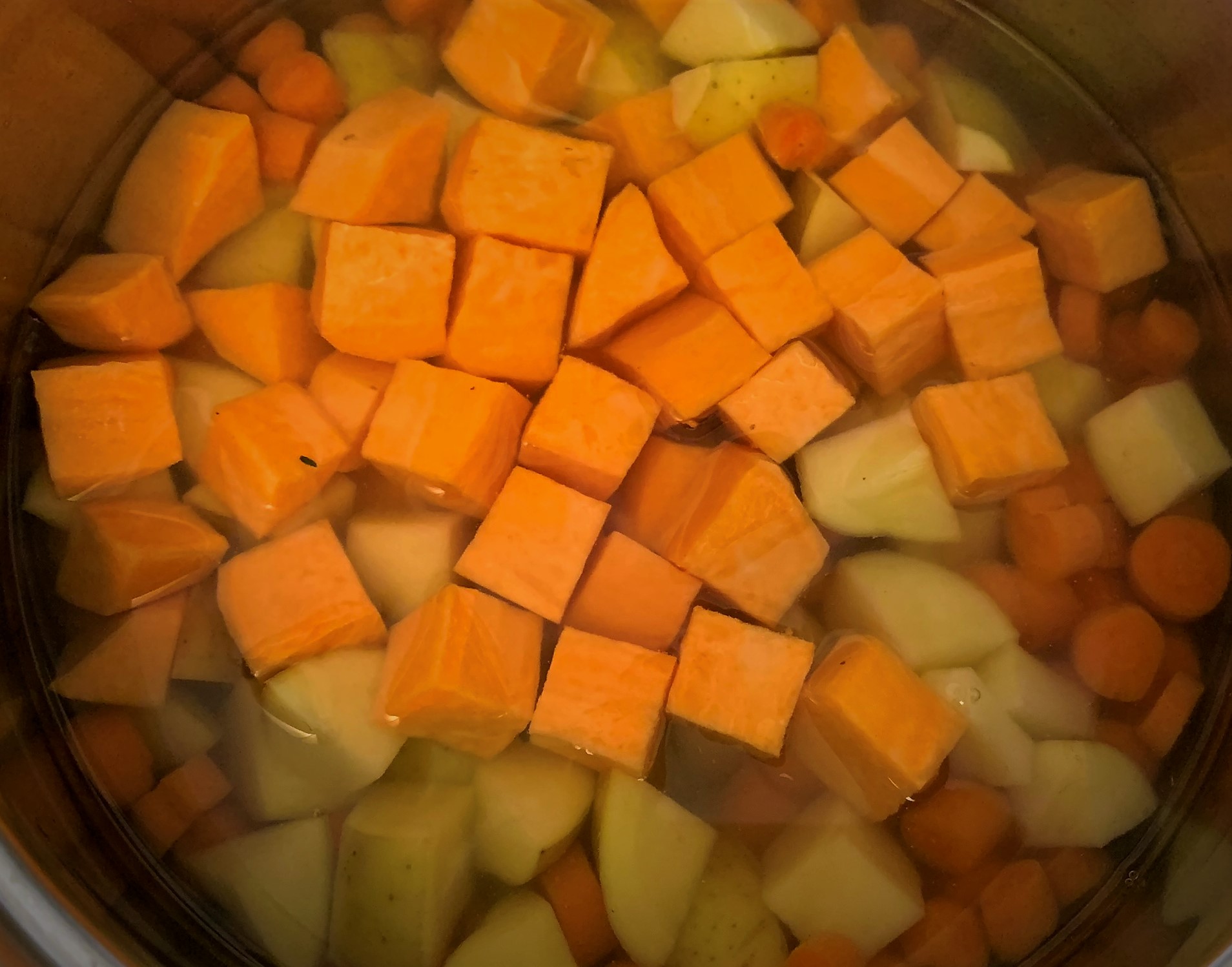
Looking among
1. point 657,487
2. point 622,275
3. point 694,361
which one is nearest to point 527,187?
point 622,275

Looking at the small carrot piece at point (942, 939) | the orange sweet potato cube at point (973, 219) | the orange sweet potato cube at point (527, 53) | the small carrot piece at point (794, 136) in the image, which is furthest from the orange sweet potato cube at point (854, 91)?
the small carrot piece at point (942, 939)

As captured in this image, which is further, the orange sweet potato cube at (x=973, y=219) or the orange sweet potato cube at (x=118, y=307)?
the orange sweet potato cube at (x=973, y=219)

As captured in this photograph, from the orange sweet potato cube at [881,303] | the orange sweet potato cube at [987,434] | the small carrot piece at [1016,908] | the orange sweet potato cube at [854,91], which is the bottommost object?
the small carrot piece at [1016,908]

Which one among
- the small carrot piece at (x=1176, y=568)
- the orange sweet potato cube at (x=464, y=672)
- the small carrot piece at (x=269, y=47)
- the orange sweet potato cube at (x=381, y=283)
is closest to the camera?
the orange sweet potato cube at (x=464, y=672)

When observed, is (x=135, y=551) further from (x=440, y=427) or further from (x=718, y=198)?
(x=718, y=198)

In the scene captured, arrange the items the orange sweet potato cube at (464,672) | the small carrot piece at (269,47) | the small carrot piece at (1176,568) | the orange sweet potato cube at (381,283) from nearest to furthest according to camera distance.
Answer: the orange sweet potato cube at (464,672) → the orange sweet potato cube at (381,283) → the small carrot piece at (1176,568) → the small carrot piece at (269,47)

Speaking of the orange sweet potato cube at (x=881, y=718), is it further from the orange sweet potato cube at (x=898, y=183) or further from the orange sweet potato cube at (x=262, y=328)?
the orange sweet potato cube at (x=262, y=328)

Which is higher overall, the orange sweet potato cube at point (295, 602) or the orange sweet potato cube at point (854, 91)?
the orange sweet potato cube at point (854, 91)

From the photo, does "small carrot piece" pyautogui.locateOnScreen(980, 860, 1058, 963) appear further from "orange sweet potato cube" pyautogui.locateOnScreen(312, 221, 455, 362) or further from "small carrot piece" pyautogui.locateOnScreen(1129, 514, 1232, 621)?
"orange sweet potato cube" pyautogui.locateOnScreen(312, 221, 455, 362)

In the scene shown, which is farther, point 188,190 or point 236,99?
point 236,99
